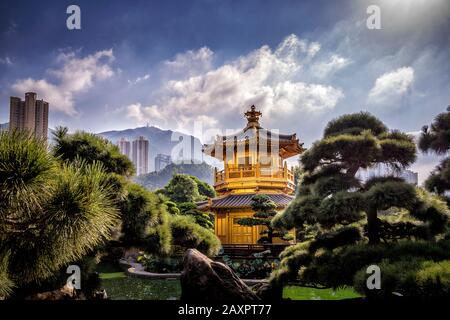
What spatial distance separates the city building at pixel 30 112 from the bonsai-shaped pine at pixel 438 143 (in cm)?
644

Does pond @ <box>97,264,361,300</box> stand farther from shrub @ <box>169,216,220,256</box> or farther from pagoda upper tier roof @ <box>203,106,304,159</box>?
pagoda upper tier roof @ <box>203,106,304,159</box>

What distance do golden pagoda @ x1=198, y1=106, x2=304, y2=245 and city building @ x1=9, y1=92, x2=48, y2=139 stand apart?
11235 millimetres

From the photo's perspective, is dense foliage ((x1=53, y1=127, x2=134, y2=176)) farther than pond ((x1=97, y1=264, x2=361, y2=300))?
No

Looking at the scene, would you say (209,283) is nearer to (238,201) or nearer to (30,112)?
→ (30,112)

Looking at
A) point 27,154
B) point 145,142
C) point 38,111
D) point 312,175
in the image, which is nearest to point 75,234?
point 27,154

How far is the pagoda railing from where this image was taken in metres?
16.2

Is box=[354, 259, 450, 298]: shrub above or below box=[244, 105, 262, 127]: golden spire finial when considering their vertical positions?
below

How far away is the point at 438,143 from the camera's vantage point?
19.9 feet

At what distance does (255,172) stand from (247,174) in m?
0.43

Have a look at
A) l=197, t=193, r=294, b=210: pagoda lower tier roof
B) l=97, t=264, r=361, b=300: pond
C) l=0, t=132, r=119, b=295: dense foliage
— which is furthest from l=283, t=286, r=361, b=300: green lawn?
l=197, t=193, r=294, b=210: pagoda lower tier roof

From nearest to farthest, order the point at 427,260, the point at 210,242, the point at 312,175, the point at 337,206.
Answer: the point at 427,260
the point at 337,206
the point at 312,175
the point at 210,242
